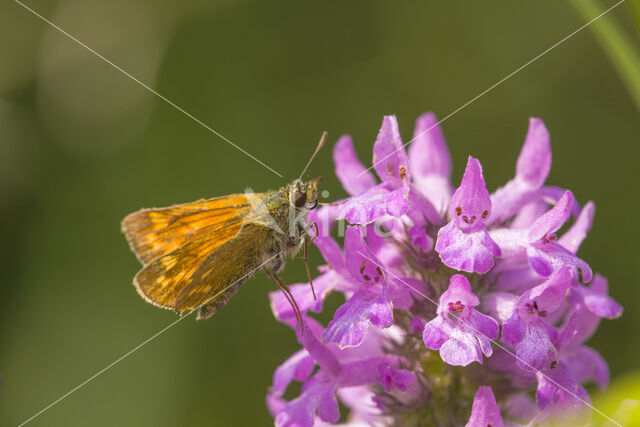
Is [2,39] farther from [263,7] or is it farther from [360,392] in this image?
[360,392]

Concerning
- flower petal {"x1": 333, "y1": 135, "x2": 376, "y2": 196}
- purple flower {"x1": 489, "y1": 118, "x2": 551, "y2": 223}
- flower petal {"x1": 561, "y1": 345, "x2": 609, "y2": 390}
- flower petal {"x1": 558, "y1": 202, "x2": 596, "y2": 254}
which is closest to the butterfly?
flower petal {"x1": 333, "y1": 135, "x2": 376, "y2": 196}

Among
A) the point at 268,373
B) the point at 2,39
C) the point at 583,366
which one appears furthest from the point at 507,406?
the point at 2,39

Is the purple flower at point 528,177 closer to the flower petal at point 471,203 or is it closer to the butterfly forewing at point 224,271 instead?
the flower petal at point 471,203

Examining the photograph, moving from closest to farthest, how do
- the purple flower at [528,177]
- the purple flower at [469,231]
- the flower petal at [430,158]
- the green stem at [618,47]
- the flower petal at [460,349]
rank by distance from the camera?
the green stem at [618,47] → the flower petal at [460,349] → the purple flower at [469,231] → the purple flower at [528,177] → the flower petal at [430,158]

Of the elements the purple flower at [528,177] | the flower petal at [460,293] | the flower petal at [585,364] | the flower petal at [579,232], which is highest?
the purple flower at [528,177]

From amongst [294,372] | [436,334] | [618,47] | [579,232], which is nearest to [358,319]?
[436,334]

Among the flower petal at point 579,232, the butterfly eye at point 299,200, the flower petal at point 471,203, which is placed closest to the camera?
the flower petal at point 471,203

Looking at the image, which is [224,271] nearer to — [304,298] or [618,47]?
[304,298]

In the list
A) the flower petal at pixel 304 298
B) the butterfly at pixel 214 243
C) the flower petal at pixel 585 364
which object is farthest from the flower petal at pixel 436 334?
the flower petal at pixel 585 364
